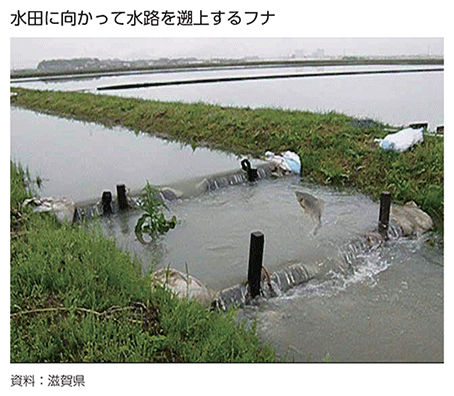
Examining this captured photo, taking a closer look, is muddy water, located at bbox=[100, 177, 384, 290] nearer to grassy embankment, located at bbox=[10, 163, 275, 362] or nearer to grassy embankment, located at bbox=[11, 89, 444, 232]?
grassy embankment, located at bbox=[11, 89, 444, 232]

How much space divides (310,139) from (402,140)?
184 cm

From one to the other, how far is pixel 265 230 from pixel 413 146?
10.8 feet

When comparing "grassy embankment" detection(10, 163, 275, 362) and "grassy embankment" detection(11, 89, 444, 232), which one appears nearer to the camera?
"grassy embankment" detection(10, 163, 275, 362)

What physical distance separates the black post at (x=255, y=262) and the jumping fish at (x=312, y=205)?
1.81 meters

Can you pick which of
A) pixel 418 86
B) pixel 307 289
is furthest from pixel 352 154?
pixel 418 86

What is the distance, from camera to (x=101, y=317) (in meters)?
2.81

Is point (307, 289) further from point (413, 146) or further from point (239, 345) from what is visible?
point (413, 146)

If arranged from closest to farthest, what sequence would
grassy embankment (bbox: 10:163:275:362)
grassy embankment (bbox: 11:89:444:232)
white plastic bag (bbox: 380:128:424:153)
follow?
1. grassy embankment (bbox: 10:163:275:362)
2. grassy embankment (bbox: 11:89:444:232)
3. white plastic bag (bbox: 380:128:424:153)

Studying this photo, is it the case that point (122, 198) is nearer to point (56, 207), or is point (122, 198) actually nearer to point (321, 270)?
point (56, 207)

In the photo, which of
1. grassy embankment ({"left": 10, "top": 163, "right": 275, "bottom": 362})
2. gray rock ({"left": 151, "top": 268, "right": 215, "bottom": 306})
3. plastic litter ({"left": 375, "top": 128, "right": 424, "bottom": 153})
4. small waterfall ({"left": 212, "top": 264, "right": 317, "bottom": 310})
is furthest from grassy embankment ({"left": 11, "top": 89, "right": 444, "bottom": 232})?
grassy embankment ({"left": 10, "top": 163, "right": 275, "bottom": 362})

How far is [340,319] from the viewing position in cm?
375

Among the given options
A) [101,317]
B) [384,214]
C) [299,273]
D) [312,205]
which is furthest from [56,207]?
[384,214]

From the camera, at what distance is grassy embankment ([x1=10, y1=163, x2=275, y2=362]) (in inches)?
98.9

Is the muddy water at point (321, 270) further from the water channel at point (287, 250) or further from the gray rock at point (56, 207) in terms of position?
the gray rock at point (56, 207)
